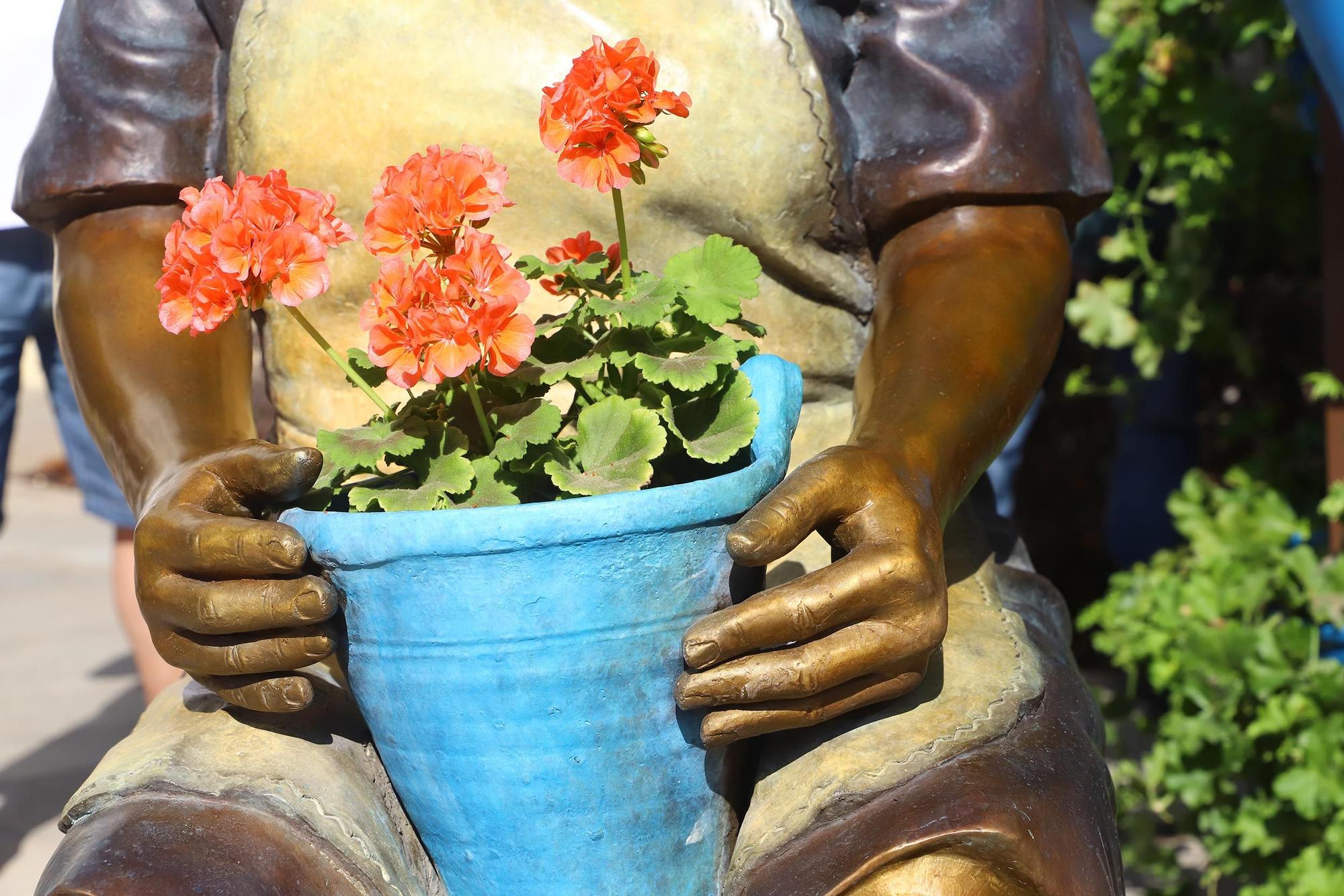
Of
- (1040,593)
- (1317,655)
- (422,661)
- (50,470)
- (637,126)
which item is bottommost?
(50,470)

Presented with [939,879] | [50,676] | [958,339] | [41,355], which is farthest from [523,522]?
[50,676]

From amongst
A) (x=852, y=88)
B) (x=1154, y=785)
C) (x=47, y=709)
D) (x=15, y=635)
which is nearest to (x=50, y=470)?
(x=15, y=635)

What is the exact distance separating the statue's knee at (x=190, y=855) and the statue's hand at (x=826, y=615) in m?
0.35

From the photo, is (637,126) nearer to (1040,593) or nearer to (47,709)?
(1040,593)

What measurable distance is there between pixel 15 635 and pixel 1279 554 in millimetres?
4013

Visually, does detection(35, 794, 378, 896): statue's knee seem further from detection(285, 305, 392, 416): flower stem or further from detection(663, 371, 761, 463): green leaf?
detection(663, 371, 761, 463): green leaf

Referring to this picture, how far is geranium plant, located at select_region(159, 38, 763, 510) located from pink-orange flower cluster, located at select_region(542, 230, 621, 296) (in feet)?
0.13

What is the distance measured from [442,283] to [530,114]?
459mm

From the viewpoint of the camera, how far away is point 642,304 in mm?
1285

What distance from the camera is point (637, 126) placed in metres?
1.27

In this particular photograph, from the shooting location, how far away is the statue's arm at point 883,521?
4.11 ft

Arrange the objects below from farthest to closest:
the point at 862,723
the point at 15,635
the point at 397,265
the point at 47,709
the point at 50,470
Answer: the point at 50,470
the point at 15,635
the point at 47,709
the point at 862,723
the point at 397,265

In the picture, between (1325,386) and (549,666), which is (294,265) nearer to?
(549,666)

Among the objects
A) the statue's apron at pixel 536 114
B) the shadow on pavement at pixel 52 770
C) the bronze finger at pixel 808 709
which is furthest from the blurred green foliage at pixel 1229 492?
the shadow on pavement at pixel 52 770
